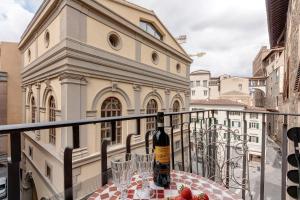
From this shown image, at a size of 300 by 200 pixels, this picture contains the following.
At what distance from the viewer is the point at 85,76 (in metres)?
6.46

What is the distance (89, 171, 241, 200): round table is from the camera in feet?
3.15

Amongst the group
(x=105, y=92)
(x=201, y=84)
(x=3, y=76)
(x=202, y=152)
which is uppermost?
(x=201, y=84)

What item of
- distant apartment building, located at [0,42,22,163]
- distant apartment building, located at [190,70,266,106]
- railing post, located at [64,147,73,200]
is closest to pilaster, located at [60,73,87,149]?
railing post, located at [64,147,73,200]

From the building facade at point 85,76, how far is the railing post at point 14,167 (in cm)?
484

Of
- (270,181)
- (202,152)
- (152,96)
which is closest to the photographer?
(202,152)

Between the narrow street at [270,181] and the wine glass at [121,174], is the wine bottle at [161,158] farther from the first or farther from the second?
the narrow street at [270,181]

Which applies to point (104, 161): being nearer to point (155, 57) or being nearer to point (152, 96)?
point (152, 96)

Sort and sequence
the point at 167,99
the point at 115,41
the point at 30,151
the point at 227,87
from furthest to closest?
the point at 227,87, the point at 167,99, the point at 30,151, the point at 115,41

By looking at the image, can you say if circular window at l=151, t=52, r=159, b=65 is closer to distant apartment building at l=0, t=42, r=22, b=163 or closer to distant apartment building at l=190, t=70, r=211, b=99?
distant apartment building at l=0, t=42, r=22, b=163

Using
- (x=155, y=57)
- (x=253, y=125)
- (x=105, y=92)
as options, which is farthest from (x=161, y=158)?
(x=253, y=125)

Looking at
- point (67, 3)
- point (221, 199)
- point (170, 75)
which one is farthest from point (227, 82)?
point (221, 199)

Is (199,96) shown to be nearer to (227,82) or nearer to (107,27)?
(227,82)

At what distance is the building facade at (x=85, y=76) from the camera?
6070 millimetres

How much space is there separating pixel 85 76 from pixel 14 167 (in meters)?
6.11
